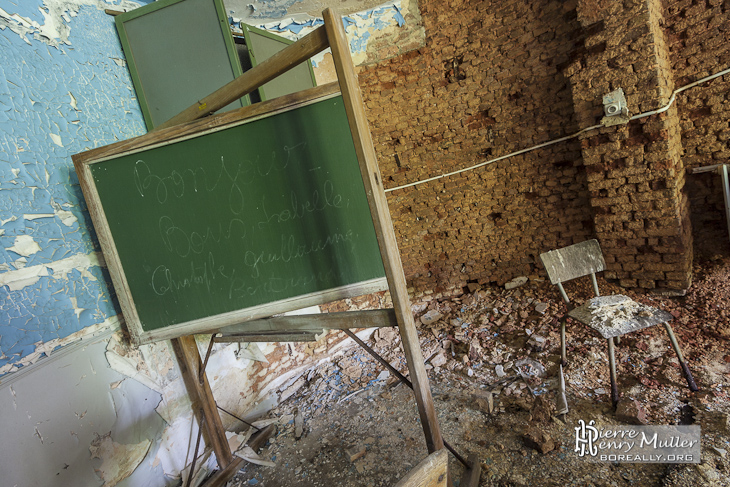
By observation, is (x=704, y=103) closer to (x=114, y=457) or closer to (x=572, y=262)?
(x=572, y=262)

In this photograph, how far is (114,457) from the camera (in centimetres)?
211

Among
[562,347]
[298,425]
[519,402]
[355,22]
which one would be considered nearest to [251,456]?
[298,425]

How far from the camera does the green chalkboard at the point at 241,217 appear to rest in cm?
168

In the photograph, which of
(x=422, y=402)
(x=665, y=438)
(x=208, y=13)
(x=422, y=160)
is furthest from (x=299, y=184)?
(x=422, y=160)

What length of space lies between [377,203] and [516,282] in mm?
3562

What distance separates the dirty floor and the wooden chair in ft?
0.69

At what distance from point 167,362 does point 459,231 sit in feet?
11.8

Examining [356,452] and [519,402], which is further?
[519,402]

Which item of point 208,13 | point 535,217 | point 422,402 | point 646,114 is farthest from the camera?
point 535,217

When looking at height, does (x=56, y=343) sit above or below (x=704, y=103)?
below

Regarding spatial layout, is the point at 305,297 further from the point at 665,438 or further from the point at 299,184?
the point at 665,438

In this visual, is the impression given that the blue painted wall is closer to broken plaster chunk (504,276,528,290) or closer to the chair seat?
the chair seat

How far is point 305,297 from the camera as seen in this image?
179 centimetres

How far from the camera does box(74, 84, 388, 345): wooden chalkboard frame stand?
1652 millimetres
